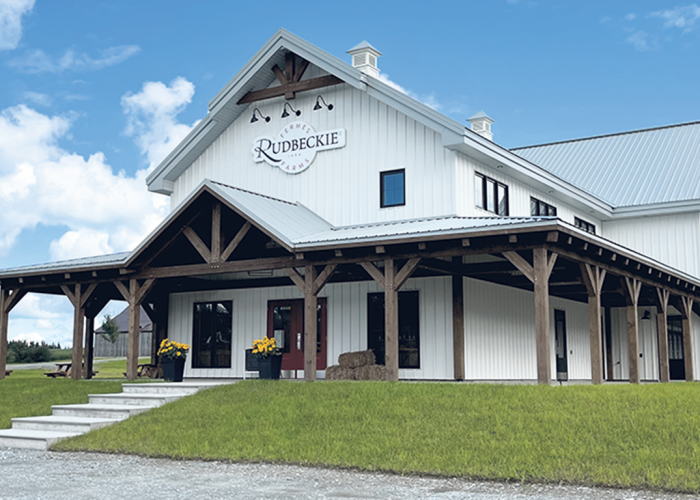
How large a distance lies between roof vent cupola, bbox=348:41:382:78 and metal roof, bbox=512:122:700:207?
10816mm

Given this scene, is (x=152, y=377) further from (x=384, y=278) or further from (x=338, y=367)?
(x=384, y=278)

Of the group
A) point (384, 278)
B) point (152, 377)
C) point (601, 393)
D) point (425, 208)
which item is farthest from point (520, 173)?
point (152, 377)

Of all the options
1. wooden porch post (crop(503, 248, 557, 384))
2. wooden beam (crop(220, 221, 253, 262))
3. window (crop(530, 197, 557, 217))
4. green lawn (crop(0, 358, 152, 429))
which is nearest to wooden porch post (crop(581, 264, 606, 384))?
wooden porch post (crop(503, 248, 557, 384))

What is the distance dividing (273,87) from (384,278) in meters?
8.17

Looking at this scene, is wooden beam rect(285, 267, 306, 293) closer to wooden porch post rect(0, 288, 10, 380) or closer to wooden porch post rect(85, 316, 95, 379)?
wooden porch post rect(85, 316, 95, 379)

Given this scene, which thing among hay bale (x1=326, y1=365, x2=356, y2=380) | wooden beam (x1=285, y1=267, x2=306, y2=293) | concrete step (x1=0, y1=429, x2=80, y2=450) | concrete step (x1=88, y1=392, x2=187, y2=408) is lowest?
concrete step (x1=0, y1=429, x2=80, y2=450)

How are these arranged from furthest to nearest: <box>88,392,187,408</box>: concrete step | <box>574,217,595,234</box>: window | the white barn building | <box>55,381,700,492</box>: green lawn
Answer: <box>574,217,595,234</box>: window
the white barn building
<box>88,392,187,408</box>: concrete step
<box>55,381,700,492</box>: green lawn

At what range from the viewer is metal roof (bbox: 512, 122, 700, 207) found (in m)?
27.4

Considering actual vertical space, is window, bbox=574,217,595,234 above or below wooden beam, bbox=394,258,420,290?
above

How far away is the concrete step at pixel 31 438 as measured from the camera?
1330cm

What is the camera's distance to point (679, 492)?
28.5 ft

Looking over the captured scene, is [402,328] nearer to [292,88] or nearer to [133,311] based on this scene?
[133,311]

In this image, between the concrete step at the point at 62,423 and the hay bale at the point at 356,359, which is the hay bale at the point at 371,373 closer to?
the hay bale at the point at 356,359

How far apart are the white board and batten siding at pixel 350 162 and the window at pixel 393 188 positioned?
13cm
